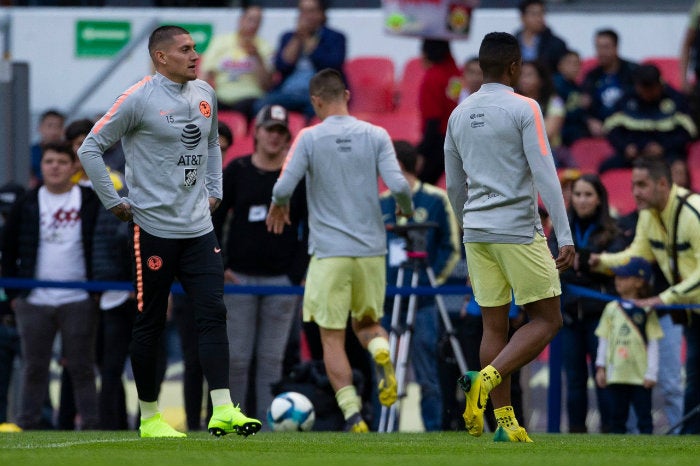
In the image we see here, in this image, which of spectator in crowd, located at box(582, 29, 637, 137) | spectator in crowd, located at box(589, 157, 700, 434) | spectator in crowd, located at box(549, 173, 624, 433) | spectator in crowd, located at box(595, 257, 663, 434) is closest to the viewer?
spectator in crowd, located at box(589, 157, 700, 434)

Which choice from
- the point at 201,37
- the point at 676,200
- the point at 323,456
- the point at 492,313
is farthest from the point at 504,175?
the point at 201,37

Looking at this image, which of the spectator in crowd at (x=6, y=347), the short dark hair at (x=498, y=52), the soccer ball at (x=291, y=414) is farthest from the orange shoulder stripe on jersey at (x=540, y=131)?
the spectator in crowd at (x=6, y=347)

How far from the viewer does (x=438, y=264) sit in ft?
37.7

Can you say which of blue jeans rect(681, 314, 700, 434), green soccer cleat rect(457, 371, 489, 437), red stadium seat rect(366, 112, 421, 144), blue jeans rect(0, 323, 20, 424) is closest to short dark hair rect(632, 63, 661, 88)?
red stadium seat rect(366, 112, 421, 144)

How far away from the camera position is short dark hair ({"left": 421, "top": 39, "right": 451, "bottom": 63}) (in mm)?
14195

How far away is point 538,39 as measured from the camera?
600 inches

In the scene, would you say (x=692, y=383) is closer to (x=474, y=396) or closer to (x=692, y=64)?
(x=474, y=396)

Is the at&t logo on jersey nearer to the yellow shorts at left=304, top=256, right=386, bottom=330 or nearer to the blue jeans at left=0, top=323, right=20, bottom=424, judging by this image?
the yellow shorts at left=304, top=256, right=386, bottom=330

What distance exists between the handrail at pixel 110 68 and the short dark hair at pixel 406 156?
654 cm

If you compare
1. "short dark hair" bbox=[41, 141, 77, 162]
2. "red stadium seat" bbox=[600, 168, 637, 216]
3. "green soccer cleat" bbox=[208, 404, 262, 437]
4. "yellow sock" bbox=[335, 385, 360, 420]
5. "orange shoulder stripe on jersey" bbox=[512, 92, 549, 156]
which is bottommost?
"yellow sock" bbox=[335, 385, 360, 420]

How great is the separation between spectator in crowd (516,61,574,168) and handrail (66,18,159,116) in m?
5.35

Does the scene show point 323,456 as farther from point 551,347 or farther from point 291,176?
point 551,347

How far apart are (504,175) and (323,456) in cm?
191

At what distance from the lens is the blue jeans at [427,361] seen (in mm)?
11156
